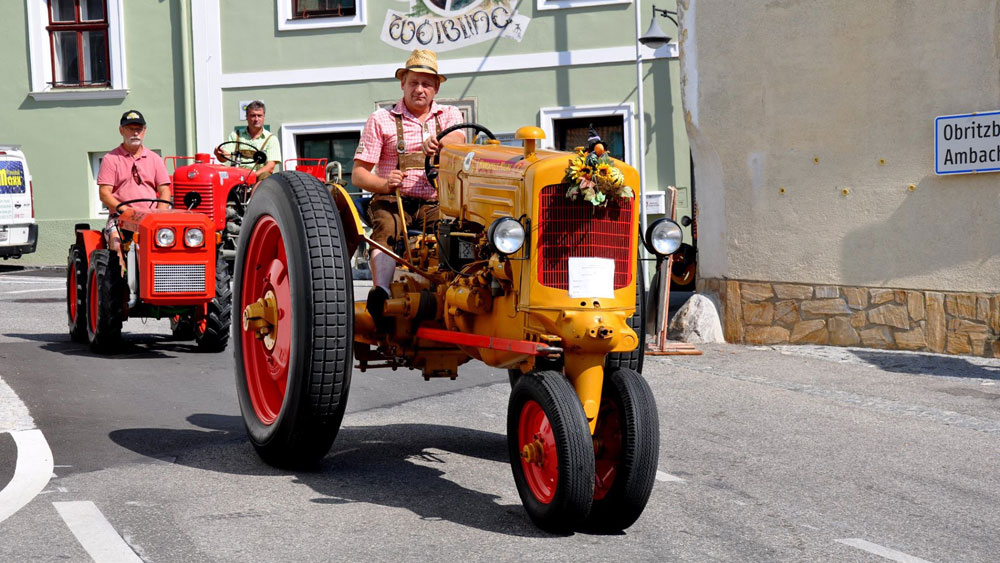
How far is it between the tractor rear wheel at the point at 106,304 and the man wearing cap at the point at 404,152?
4.31 meters

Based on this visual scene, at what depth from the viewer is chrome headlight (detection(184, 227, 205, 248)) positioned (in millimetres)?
9992

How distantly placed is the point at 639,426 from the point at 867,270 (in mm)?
6472

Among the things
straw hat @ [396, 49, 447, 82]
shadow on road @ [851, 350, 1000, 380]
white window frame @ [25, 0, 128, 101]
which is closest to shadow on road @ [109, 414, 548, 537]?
straw hat @ [396, 49, 447, 82]

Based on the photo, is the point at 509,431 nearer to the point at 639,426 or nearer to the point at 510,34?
the point at 639,426

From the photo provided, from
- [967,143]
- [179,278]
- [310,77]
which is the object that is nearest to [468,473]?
[179,278]

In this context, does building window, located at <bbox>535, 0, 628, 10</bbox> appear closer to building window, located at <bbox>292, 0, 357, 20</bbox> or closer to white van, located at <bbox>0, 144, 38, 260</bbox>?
building window, located at <bbox>292, 0, 357, 20</bbox>

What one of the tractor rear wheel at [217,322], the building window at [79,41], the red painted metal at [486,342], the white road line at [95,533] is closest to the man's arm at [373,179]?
the red painted metal at [486,342]

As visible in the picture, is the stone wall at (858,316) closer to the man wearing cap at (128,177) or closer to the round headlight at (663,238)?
the man wearing cap at (128,177)

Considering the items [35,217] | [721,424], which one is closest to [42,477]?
[721,424]

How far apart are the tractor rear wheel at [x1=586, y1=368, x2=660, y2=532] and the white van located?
17.5 metres

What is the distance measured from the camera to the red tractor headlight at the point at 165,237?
9.92 metres

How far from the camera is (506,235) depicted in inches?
195

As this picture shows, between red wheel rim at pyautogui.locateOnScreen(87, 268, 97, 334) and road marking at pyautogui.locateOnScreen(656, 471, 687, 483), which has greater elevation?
red wheel rim at pyautogui.locateOnScreen(87, 268, 97, 334)

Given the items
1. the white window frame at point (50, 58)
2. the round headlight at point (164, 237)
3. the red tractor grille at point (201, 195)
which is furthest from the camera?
the white window frame at point (50, 58)
